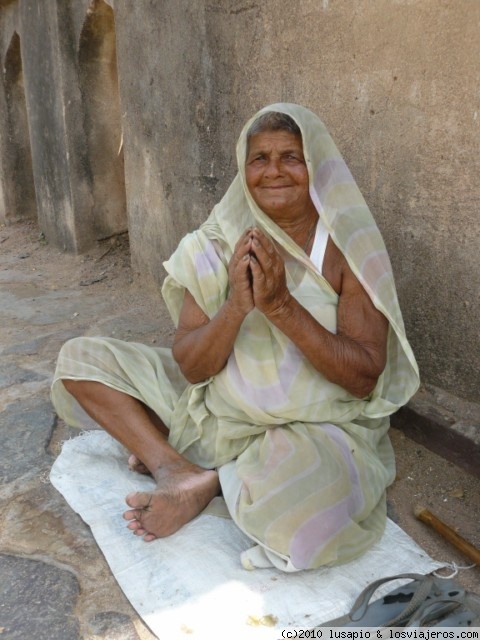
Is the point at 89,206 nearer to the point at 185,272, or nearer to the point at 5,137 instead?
the point at 5,137

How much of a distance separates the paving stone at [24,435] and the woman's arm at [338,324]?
A: 127 centimetres

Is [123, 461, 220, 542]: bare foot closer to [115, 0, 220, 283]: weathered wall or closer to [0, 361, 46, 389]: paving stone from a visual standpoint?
[0, 361, 46, 389]: paving stone

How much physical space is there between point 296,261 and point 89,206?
4300 millimetres

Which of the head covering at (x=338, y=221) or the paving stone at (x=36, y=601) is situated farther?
the head covering at (x=338, y=221)

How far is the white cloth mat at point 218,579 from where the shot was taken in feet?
5.74

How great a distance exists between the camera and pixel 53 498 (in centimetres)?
236

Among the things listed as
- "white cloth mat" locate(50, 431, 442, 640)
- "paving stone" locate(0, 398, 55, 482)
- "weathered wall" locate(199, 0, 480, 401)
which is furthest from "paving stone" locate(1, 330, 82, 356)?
"weathered wall" locate(199, 0, 480, 401)

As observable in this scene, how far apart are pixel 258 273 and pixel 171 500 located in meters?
0.77

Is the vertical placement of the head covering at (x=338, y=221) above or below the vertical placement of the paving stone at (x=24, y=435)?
above

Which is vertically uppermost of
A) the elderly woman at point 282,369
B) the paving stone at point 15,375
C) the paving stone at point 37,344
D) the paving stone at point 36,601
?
the elderly woman at point 282,369

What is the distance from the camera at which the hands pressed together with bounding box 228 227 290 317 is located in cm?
183

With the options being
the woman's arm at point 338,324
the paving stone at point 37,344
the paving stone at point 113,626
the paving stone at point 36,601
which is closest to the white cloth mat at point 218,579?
the paving stone at point 113,626

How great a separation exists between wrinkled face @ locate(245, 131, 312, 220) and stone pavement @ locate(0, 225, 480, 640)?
3.71ft

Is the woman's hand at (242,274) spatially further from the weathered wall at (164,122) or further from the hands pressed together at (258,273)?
the weathered wall at (164,122)
